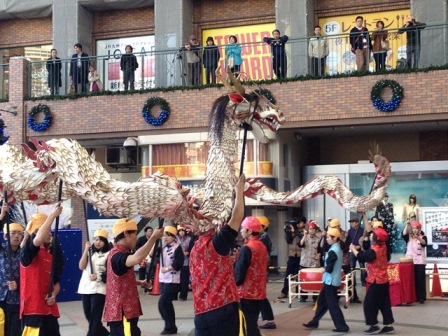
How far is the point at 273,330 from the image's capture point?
1121 centimetres

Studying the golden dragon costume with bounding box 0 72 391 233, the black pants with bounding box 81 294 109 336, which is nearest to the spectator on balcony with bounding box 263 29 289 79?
the black pants with bounding box 81 294 109 336

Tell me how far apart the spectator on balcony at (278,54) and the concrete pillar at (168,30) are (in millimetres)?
3468

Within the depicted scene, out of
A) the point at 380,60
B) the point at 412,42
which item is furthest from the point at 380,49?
the point at 412,42

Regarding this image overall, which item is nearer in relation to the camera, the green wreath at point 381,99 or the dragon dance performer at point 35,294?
the dragon dance performer at point 35,294

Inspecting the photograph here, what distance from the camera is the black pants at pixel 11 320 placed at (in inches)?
309

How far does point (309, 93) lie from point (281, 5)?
3.56m

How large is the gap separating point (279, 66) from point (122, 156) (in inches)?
231

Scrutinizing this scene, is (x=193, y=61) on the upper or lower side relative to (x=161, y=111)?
upper

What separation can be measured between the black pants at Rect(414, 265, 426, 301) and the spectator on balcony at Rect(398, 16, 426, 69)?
5554mm

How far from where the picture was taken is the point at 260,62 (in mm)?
21000

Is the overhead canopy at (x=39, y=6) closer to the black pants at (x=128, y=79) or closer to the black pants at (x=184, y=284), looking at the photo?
the black pants at (x=128, y=79)

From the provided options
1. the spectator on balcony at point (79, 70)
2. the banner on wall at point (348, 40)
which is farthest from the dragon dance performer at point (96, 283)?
the spectator on balcony at point (79, 70)

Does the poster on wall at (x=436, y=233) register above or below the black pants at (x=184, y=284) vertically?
above

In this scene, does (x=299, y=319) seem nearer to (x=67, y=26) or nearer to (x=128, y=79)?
(x=128, y=79)
